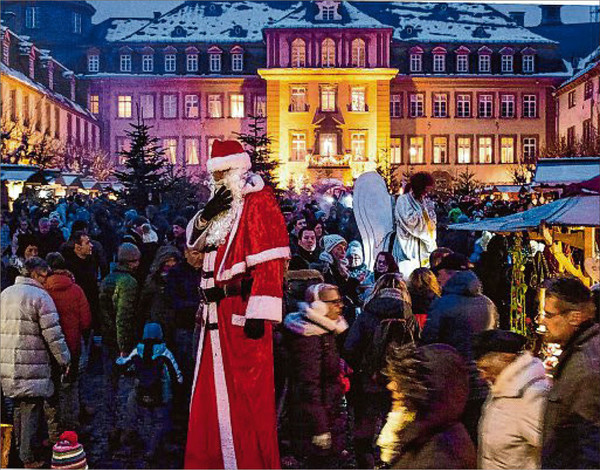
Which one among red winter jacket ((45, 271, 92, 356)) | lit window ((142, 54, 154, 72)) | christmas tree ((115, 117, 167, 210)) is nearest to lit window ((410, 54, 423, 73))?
lit window ((142, 54, 154, 72))

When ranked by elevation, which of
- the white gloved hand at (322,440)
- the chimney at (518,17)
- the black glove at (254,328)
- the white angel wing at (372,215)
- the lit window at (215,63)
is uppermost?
the chimney at (518,17)

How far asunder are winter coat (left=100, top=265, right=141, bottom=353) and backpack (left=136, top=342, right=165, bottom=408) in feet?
2.58

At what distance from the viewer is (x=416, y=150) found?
33.2 m

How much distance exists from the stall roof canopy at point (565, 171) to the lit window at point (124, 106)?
9.40 meters

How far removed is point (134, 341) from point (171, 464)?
1.14 meters

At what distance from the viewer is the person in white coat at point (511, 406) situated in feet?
14.0

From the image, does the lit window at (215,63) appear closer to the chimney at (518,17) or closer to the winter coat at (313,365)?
the chimney at (518,17)

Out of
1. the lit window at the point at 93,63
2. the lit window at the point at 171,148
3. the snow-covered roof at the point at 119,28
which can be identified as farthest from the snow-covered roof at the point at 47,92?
the snow-covered roof at the point at 119,28

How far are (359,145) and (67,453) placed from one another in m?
27.5

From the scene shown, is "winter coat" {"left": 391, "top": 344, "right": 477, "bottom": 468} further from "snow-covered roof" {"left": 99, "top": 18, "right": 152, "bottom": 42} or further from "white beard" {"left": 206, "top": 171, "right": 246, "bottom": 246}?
"snow-covered roof" {"left": 99, "top": 18, "right": 152, "bottom": 42}

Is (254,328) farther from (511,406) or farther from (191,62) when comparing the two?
(191,62)

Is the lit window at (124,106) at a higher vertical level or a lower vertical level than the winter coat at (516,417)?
higher

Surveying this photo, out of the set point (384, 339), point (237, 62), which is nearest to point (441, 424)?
point (384, 339)

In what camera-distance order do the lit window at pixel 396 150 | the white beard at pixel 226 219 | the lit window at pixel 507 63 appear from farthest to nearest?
the lit window at pixel 396 150
the lit window at pixel 507 63
the white beard at pixel 226 219
